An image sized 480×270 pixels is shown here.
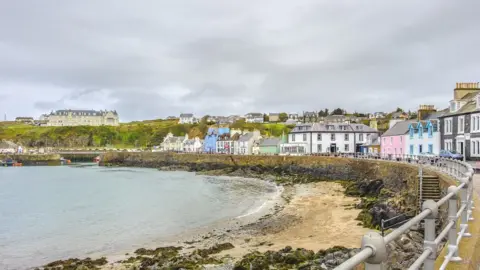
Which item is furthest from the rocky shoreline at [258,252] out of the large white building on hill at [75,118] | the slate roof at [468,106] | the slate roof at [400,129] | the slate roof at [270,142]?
the large white building on hill at [75,118]

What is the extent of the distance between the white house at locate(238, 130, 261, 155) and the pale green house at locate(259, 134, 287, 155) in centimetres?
345

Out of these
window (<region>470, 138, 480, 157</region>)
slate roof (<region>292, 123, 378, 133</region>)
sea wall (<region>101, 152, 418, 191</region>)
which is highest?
slate roof (<region>292, 123, 378, 133</region>)

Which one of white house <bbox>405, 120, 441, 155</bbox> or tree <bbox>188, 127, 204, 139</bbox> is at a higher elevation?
tree <bbox>188, 127, 204, 139</bbox>

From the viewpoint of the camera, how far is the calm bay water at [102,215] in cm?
2195

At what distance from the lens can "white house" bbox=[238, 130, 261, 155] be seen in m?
87.9

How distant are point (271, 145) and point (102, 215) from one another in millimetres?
52046

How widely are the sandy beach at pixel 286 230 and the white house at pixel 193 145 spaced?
80954 mm

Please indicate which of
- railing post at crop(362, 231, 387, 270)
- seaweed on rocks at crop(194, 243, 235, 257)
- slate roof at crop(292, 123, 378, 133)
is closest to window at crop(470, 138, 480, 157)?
seaweed on rocks at crop(194, 243, 235, 257)

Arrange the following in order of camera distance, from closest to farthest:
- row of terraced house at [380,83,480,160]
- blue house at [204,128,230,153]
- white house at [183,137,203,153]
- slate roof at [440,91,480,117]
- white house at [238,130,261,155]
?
row of terraced house at [380,83,480,160]
slate roof at [440,91,480,117]
white house at [238,130,261,155]
blue house at [204,128,230,153]
white house at [183,137,203,153]

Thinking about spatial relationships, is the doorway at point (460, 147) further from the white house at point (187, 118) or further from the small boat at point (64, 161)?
the white house at point (187, 118)

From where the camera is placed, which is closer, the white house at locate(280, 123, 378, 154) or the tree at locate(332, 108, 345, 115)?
the white house at locate(280, 123, 378, 154)

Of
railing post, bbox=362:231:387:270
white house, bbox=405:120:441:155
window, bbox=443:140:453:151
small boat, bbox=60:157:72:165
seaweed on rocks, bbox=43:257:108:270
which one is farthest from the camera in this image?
small boat, bbox=60:157:72:165

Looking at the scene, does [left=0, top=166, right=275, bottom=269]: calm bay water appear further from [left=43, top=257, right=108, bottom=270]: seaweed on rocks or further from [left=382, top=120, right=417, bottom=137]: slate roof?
[left=382, top=120, right=417, bottom=137]: slate roof

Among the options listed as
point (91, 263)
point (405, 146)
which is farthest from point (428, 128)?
point (91, 263)
